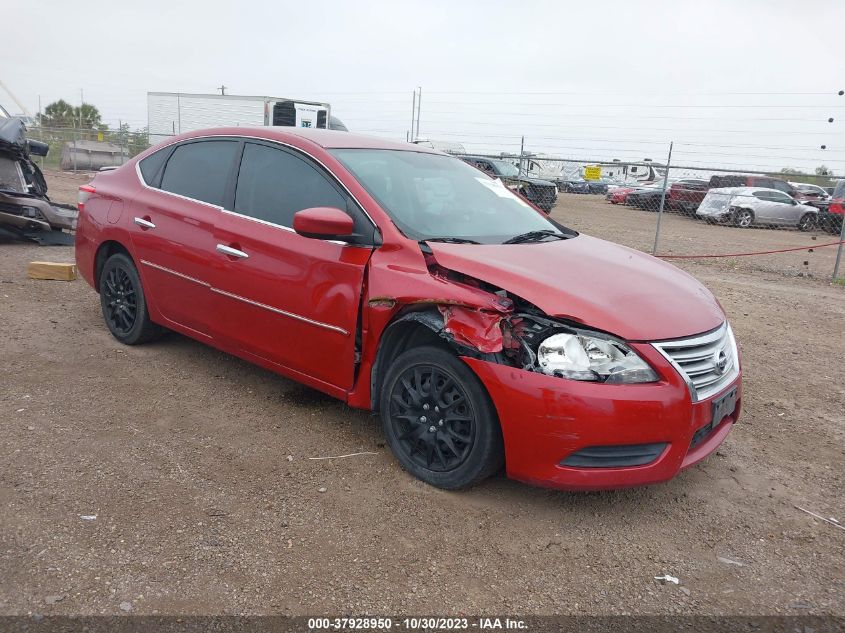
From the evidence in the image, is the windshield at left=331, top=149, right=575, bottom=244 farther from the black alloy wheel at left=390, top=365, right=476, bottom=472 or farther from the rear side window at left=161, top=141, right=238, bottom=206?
the rear side window at left=161, top=141, right=238, bottom=206

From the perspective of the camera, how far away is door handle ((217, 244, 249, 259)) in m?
3.96

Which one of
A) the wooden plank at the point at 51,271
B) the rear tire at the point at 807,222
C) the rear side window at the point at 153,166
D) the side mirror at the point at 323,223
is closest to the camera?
the side mirror at the point at 323,223

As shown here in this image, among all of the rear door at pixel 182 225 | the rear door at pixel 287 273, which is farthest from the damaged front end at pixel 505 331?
the rear door at pixel 182 225

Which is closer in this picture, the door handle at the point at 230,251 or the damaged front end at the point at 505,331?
the damaged front end at the point at 505,331

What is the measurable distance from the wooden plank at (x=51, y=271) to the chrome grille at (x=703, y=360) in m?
6.11

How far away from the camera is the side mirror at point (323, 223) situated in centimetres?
338

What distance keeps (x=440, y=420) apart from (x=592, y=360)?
30.0 inches

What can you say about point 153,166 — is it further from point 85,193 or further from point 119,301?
point 119,301

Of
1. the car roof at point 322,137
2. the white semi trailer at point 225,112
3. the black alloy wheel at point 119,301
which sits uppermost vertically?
the white semi trailer at point 225,112

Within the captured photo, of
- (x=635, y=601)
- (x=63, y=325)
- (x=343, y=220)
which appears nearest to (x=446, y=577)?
(x=635, y=601)

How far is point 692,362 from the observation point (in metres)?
3.06

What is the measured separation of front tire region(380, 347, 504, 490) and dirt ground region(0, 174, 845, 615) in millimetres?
123

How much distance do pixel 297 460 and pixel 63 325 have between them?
3.04 m

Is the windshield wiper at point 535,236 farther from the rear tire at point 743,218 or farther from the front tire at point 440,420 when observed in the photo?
the rear tire at point 743,218
